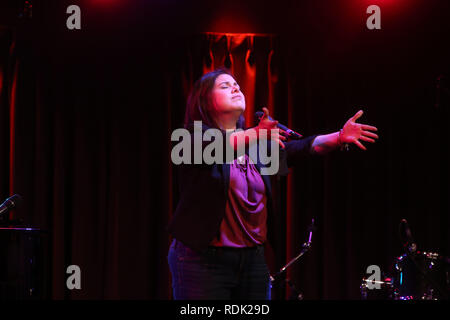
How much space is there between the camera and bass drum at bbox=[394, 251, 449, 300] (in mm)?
4066

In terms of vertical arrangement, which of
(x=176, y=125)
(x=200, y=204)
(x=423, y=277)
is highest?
(x=176, y=125)

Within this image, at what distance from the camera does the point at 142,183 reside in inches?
176

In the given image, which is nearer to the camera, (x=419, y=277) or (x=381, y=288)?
(x=419, y=277)

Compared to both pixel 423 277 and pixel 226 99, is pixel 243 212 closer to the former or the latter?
pixel 226 99

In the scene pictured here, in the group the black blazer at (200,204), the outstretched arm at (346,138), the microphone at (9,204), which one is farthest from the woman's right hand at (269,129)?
the microphone at (9,204)

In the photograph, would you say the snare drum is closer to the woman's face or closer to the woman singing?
the woman singing

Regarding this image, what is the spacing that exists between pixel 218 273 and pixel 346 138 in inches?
30.6

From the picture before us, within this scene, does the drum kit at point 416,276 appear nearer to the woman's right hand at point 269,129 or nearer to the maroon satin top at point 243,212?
the maroon satin top at point 243,212

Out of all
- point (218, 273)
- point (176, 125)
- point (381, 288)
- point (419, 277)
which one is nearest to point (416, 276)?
point (419, 277)

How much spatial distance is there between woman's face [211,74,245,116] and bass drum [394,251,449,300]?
2529 millimetres

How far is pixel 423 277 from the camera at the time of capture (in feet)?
13.4

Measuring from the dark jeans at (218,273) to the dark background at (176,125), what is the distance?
244 centimetres

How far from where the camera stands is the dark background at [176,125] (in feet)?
14.5
